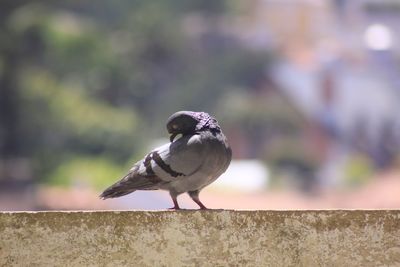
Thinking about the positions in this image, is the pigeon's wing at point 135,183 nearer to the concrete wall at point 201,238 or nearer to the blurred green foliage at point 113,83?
the concrete wall at point 201,238

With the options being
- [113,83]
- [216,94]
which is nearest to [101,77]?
[113,83]

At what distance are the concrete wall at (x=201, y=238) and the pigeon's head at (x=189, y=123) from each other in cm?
73

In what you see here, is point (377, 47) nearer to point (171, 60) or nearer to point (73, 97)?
point (171, 60)

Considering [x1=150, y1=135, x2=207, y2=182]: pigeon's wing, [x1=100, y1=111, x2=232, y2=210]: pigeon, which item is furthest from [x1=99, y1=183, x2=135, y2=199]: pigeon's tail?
[x1=150, y1=135, x2=207, y2=182]: pigeon's wing

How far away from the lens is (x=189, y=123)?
20.5ft

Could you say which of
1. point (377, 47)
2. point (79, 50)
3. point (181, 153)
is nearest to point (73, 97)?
point (79, 50)

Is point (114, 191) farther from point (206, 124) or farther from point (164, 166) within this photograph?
point (206, 124)

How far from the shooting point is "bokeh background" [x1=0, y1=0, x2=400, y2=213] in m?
44.1

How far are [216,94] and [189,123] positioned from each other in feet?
177

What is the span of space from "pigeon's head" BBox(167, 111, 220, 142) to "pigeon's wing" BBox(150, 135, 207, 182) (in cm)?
6

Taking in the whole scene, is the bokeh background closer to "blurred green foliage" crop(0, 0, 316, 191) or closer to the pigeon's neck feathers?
"blurred green foliage" crop(0, 0, 316, 191)

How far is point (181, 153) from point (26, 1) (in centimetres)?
3924

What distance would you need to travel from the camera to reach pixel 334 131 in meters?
58.3

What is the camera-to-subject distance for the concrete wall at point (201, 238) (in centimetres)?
554
